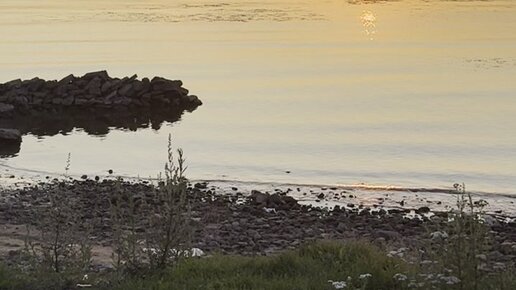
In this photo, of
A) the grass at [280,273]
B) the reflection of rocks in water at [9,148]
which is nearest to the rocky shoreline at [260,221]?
the grass at [280,273]

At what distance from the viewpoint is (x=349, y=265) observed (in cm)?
930

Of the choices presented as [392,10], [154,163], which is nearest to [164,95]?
[154,163]

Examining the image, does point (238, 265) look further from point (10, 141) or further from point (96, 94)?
point (96, 94)

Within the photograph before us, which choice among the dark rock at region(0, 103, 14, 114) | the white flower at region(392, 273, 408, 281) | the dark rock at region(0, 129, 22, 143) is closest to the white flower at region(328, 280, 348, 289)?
the white flower at region(392, 273, 408, 281)

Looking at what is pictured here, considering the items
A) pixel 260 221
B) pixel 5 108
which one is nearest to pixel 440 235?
pixel 260 221

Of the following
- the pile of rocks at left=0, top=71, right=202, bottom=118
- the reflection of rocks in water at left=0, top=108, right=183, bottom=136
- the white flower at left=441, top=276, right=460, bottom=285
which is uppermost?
the pile of rocks at left=0, top=71, right=202, bottom=118

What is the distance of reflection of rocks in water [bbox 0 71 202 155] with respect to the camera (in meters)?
35.2

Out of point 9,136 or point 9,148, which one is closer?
point 9,148

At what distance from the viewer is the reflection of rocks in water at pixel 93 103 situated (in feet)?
116

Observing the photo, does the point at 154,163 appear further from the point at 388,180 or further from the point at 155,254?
the point at 155,254

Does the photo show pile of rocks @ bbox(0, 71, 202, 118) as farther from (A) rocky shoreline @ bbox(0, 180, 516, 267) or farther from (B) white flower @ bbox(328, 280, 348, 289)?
(B) white flower @ bbox(328, 280, 348, 289)

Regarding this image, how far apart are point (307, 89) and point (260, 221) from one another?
27.3 m

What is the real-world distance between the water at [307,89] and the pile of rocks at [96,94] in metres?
1.79

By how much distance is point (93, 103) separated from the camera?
38.6m
